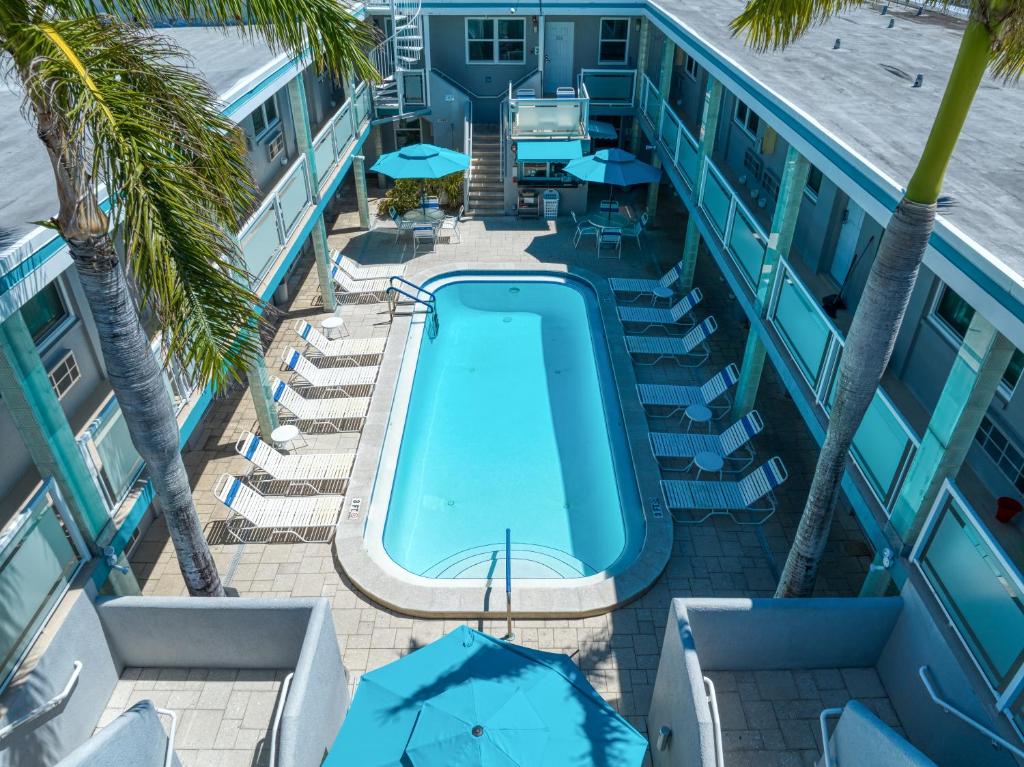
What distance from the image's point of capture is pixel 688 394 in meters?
14.3

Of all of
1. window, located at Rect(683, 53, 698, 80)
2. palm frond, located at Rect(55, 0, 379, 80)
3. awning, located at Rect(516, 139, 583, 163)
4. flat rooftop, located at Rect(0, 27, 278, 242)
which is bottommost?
awning, located at Rect(516, 139, 583, 163)

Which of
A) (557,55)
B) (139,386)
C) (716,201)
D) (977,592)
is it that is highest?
(139,386)

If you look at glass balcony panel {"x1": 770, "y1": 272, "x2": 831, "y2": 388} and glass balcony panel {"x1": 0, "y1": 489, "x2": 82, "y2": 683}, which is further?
glass balcony panel {"x1": 770, "y1": 272, "x2": 831, "y2": 388}

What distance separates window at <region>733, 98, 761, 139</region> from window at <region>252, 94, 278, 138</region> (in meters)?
10.3

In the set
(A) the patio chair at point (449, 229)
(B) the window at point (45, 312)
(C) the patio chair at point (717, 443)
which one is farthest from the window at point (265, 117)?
(C) the patio chair at point (717, 443)

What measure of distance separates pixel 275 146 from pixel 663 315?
31.3 ft

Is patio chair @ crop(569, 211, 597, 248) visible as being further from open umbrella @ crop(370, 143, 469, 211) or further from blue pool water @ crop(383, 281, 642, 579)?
open umbrella @ crop(370, 143, 469, 211)

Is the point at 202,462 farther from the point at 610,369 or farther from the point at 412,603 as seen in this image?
the point at 610,369

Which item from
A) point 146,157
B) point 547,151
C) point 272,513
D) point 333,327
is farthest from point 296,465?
point 547,151

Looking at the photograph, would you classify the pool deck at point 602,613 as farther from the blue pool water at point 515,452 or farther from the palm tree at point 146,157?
the palm tree at point 146,157

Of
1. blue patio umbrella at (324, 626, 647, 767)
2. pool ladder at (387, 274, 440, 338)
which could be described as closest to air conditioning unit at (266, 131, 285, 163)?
pool ladder at (387, 274, 440, 338)

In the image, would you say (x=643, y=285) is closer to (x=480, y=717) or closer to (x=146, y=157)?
(x=480, y=717)

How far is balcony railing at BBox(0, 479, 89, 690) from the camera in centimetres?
672

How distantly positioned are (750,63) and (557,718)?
38.2ft
